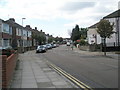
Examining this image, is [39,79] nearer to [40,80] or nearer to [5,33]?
[40,80]

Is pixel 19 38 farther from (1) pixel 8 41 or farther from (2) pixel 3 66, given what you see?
(2) pixel 3 66

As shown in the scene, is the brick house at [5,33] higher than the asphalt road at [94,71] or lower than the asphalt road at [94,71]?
higher

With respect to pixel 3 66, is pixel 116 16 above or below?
above

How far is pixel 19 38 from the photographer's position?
5331 centimetres

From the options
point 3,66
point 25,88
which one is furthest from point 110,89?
point 3,66

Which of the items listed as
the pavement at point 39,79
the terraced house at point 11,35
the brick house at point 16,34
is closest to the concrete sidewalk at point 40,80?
the pavement at point 39,79

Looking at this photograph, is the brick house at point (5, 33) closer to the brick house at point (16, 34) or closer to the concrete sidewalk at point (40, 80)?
the brick house at point (16, 34)

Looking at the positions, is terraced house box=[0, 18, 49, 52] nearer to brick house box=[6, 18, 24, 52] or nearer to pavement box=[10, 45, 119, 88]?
brick house box=[6, 18, 24, 52]

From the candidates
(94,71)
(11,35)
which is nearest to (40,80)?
(94,71)

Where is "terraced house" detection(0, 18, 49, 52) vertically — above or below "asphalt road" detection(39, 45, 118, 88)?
above

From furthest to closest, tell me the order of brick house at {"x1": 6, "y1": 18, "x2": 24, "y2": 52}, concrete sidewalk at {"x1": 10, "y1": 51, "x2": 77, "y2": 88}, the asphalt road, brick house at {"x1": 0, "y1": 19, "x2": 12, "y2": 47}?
1. brick house at {"x1": 6, "y1": 18, "x2": 24, "y2": 52}
2. brick house at {"x1": 0, "y1": 19, "x2": 12, "y2": 47}
3. the asphalt road
4. concrete sidewalk at {"x1": 10, "y1": 51, "x2": 77, "y2": 88}

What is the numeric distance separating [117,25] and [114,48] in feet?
18.9

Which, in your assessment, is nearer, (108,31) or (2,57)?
(2,57)

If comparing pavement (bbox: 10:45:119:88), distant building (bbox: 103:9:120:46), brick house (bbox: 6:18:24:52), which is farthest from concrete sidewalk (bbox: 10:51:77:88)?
brick house (bbox: 6:18:24:52)
